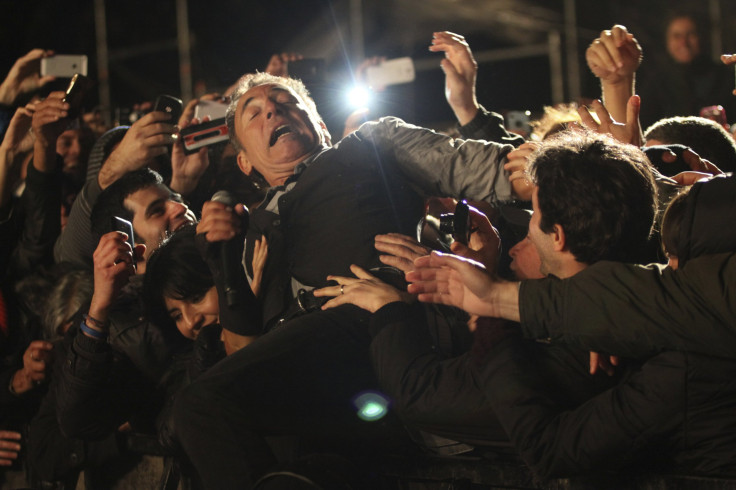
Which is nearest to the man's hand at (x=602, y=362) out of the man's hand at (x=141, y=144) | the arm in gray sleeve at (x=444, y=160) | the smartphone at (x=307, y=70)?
the arm in gray sleeve at (x=444, y=160)

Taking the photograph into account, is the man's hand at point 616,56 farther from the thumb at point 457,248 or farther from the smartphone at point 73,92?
the smartphone at point 73,92

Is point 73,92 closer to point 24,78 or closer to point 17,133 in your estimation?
point 17,133

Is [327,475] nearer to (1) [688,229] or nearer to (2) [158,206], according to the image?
(1) [688,229]

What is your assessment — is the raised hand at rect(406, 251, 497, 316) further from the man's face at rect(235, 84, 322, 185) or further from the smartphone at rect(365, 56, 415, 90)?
the smartphone at rect(365, 56, 415, 90)

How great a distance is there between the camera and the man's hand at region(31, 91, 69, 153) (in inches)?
160

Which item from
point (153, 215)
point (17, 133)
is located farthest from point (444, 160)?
point (17, 133)

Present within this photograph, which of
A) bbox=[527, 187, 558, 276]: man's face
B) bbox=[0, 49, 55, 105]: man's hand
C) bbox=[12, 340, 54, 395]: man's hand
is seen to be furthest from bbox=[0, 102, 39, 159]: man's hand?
bbox=[527, 187, 558, 276]: man's face

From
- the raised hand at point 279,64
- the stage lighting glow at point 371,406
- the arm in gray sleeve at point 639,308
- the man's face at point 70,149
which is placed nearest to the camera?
the arm in gray sleeve at point 639,308

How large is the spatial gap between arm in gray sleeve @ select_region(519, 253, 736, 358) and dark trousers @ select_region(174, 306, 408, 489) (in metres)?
0.83

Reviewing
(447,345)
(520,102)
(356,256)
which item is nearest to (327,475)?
(447,345)

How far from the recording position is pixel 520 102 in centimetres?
738

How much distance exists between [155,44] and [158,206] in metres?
5.99

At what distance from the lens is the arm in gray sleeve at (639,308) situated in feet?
6.30

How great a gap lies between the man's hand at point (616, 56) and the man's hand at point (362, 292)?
48.1 inches
